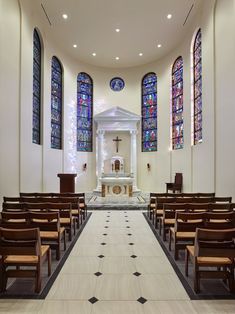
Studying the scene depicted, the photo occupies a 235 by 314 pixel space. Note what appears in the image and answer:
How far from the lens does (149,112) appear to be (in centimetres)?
1355

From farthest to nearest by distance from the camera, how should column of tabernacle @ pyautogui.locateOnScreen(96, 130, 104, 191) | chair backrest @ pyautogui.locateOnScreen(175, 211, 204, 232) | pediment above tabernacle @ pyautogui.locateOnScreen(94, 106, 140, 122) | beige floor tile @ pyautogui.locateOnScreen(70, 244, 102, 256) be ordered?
1. column of tabernacle @ pyautogui.locateOnScreen(96, 130, 104, 191)
2. pediment above tabernacle @ pyautogui.locateOnScreen(94, 106, 140, 122)
3. beige floor tile @ pyautogui.locateOnScreen(70, 244, 102, 256)
4. chair backrest @ pyautogui.locateOnScreen(175, 211, 204, 232)

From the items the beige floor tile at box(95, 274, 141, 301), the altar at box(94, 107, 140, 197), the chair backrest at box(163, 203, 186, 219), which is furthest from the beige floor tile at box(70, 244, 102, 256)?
the altar at box(94, 107, 140, 197)

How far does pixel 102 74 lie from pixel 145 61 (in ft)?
8.60

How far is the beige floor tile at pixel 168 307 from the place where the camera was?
8.14 feet

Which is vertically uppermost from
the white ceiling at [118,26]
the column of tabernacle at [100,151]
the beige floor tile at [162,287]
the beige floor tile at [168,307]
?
the white ceiling at [118,26]

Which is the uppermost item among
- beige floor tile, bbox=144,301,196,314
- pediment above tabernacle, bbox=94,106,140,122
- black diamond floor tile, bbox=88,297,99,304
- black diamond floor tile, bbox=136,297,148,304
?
pediment above tabernacle, bbox=94,106,140,122

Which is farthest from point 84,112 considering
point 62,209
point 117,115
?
point 62,209

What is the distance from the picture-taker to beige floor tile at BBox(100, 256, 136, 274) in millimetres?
3457

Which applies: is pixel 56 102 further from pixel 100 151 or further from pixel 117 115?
pixel 100 151

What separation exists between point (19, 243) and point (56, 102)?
999 centimetres

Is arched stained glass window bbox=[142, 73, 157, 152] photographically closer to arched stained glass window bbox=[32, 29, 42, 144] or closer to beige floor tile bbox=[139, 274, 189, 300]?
arched stained glass window bbox=[32, 29, 42, 144]

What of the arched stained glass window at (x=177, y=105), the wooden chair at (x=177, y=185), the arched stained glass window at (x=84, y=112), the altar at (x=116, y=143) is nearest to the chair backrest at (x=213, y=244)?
the wooden chair at (x=177, y=185)

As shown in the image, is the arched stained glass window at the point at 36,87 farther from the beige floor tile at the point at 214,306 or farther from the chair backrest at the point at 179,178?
the beige floor tile at the point at 214,306

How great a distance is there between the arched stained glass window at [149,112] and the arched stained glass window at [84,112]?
10.3 ft
